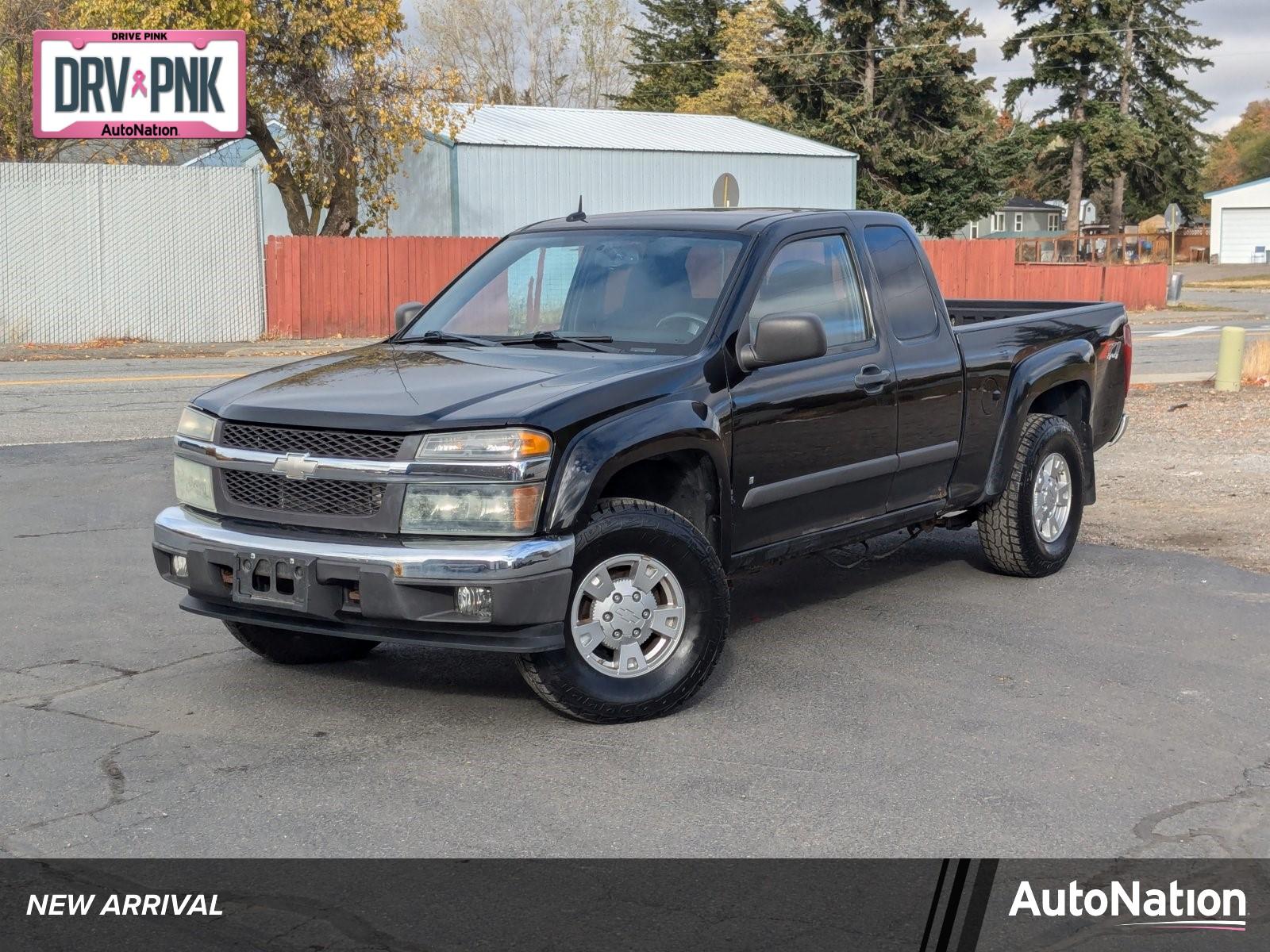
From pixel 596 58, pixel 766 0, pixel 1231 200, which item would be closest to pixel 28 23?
pixel 766 0

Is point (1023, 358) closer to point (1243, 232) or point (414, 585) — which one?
point (414, 585)

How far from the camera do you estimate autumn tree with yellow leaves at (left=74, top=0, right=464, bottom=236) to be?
2836cm

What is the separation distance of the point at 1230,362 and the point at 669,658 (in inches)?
533

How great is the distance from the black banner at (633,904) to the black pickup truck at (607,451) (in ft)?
4.02

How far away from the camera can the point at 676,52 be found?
70750 mm

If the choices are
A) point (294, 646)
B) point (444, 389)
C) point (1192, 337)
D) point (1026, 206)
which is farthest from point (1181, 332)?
point (1026, 206)

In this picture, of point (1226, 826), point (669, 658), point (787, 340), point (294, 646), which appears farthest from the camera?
point (294, 646)

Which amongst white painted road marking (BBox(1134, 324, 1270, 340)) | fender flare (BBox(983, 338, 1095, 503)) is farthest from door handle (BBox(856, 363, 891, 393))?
white painted road marking (BBox(1134, 324, 1270, 340))

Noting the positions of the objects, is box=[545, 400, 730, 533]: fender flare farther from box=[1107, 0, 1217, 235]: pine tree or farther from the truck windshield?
box=[1107, 0, 1217, 235]: pine tree

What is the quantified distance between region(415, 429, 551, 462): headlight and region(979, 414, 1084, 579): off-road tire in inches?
134

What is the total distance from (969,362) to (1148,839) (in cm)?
342

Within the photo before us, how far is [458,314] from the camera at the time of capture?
7023mm

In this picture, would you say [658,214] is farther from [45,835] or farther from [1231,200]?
[1231,200]

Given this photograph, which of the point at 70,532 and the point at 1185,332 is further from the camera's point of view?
the point at 1185,332
